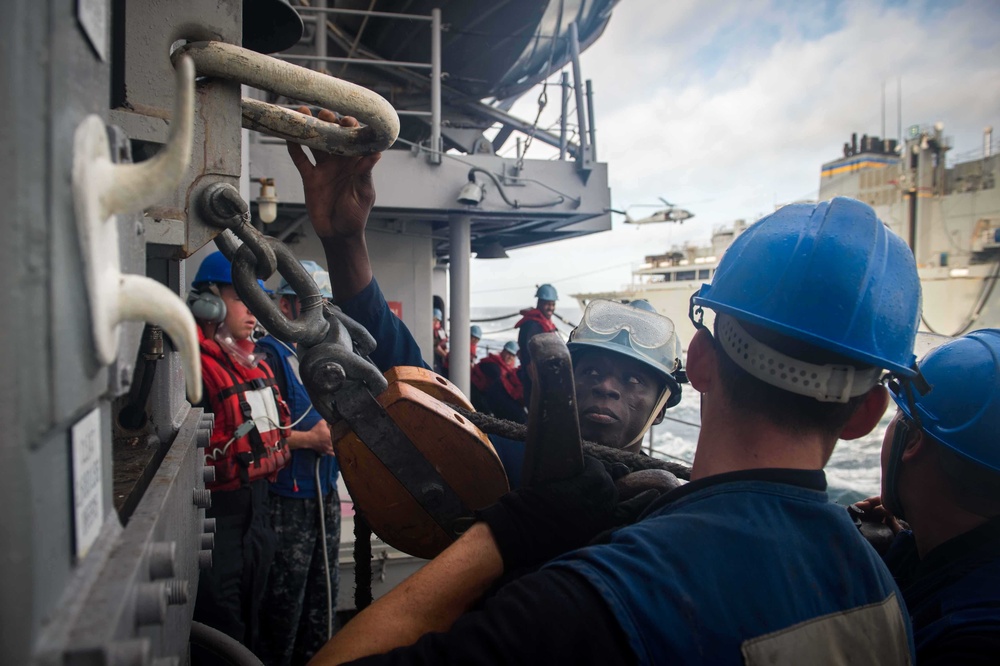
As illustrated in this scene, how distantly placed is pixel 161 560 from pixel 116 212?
1.34 feet

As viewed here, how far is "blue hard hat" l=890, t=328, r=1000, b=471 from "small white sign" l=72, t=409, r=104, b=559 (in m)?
1.70

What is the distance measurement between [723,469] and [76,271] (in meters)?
1.07

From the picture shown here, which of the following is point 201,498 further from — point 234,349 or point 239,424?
point 234,349

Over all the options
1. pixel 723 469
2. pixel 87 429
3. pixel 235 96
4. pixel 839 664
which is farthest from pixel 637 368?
pixel 87 429

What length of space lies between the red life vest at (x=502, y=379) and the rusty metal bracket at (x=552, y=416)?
5.05 m

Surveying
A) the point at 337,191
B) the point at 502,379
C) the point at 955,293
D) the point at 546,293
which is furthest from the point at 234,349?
the point at 955,293

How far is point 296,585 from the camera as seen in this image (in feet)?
10.3

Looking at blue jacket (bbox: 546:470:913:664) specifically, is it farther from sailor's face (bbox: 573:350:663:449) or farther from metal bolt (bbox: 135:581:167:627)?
sailor's face (bbox: 573:350:663:449)

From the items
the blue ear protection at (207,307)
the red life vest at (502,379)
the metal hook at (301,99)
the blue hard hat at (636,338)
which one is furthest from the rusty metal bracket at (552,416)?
the red life vest at (502,379)

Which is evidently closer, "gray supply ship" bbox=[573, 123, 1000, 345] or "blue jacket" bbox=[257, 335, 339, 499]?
"blue jacket" bbox=[257, 335, 339, 499]

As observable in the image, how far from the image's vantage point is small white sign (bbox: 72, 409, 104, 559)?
0.54m

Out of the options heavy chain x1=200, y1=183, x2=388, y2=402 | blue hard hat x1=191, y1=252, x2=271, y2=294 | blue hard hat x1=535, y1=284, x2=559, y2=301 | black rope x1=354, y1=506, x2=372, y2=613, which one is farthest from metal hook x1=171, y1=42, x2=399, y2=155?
blue hard hat x1=535, y1=284, x2=559, y2=301

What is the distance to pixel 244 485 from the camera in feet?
9.42

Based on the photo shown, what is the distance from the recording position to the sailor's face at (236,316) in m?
3.14
